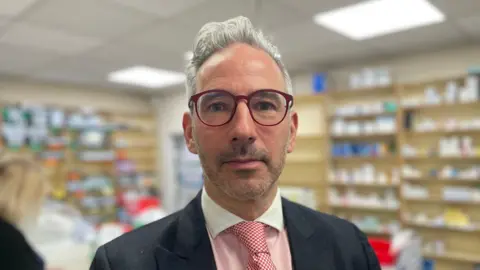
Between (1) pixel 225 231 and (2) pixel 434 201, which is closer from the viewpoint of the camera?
(1) pixel 225 231

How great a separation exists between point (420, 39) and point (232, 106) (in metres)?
3.28

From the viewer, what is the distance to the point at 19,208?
6.05 feet

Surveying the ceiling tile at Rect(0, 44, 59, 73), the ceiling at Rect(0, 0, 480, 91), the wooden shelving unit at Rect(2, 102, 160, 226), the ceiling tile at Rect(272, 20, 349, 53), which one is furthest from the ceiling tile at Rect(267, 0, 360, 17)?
the wooden shelving unit at Rect(2, 102, 160, 226)

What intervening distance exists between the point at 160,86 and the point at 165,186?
6.73ft

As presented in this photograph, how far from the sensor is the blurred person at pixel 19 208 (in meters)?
1.60

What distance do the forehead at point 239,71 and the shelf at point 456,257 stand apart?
3.64 meters

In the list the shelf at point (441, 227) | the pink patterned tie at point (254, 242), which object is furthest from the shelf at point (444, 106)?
the pink patterned tie at point (254, 242)

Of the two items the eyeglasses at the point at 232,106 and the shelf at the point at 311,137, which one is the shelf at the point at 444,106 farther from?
the eyeglasses at the point at 232,106

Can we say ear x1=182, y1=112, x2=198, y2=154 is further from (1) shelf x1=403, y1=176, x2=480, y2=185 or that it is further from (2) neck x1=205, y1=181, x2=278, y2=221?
(1) shelf x1=403, y1=176, x2=480, y2=185

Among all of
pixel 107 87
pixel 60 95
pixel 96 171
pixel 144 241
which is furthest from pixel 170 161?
pixel 144 241

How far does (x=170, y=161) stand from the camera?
615 centimetres

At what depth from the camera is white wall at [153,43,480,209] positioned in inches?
136

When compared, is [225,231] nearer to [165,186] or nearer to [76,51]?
[76,51]

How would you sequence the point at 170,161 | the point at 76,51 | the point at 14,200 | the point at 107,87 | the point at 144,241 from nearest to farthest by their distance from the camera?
the point at 144,241
the point at 14,200
the point at 76,51
the point at 107,87
the point at 170,161
